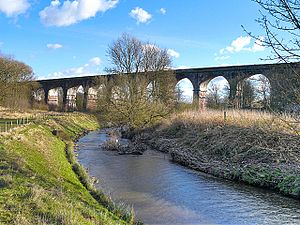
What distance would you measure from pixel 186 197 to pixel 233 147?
306 inches

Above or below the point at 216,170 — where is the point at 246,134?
above

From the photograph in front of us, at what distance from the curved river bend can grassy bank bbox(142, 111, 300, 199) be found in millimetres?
737

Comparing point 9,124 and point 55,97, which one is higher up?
point 55,97

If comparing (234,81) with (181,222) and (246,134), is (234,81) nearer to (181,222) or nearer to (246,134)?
(246,134)

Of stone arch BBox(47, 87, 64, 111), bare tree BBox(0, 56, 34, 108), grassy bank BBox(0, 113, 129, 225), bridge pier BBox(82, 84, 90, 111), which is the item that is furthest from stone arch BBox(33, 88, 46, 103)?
grassy bank BBox(0, 113, 129, 225)

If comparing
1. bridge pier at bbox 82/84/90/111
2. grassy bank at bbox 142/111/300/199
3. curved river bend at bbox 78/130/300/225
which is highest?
bridge pier at bbox 82/84/90/111

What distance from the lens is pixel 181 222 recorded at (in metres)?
9.21

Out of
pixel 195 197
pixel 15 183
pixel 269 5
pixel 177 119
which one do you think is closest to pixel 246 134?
pixel 195 197

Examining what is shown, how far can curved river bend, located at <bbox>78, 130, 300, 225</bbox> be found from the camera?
9766 mm

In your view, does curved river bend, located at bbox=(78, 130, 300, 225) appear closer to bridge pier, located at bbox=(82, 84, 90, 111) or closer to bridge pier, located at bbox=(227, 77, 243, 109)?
bridge pier, located at bbox=(227, 77, 243, 109)

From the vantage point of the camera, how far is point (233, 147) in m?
18.8

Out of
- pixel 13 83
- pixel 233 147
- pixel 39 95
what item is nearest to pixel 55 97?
pixel 39 95

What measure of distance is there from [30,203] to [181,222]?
4.06 meters

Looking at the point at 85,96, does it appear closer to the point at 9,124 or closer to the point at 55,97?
the point at 55,97
